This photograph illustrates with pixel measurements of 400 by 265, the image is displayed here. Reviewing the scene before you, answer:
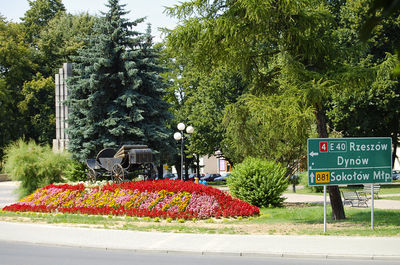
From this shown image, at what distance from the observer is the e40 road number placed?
1309 centimetres

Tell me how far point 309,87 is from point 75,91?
2527 centimetres

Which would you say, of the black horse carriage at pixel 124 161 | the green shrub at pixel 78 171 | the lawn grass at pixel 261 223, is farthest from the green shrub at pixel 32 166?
the green shrub at pixel 78 171

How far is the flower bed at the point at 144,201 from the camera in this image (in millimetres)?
16375

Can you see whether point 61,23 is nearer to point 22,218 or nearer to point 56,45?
point 56,45

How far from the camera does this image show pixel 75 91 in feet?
119

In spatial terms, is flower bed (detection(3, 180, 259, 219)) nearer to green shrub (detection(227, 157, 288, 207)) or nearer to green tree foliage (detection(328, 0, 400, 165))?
green shrub (detection(227, 157, 288, 207))

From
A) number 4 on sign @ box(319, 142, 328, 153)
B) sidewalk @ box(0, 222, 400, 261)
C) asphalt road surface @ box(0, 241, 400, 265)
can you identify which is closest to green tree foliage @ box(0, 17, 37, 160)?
Answer: sidewalk @ box(0, 222, 400, 261)

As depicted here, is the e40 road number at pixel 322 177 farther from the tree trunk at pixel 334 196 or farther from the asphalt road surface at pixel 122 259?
the asphalt road surface at pixel 122 259

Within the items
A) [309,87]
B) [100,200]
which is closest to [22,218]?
[100,200]

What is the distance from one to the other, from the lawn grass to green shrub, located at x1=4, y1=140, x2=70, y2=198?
528 centimetres

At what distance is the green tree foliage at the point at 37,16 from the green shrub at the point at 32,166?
1708 inches

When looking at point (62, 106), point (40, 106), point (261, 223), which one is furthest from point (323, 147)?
point (40, 106)

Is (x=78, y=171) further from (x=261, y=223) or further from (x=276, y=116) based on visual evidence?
(x=276, y=116)

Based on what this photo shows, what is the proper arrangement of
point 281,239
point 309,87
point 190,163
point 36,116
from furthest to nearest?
1. point 190,163
2. point 36,116
3. point 309,87
4. point 281,239
